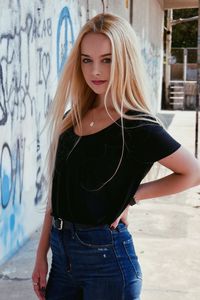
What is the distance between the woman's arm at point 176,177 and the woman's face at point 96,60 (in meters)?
0.33

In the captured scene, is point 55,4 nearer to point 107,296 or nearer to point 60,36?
point 60,36

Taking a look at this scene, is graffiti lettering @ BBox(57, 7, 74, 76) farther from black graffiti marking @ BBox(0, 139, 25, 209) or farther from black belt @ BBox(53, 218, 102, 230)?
black belt @ BBox(53, 218, 102, 230)

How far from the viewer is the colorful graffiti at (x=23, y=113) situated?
3.88 meters

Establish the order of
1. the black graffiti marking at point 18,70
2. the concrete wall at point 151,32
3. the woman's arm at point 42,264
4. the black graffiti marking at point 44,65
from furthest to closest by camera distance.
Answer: the concrete wall at point 151,32 → the black graffiti marking at point 44,65 → the black graffiti marking at point 18,70 → the woman's arm at point 42,264

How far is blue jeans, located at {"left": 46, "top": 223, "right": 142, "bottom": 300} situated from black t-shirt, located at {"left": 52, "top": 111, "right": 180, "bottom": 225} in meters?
0.05

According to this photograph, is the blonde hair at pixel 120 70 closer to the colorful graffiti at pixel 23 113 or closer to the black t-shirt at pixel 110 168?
the black t-shirt at pixel 110 168

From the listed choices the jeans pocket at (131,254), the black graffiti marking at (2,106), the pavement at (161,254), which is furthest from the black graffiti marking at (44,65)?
the jeans pocket at (131,254)

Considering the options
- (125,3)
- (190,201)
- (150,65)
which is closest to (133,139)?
(190,201)

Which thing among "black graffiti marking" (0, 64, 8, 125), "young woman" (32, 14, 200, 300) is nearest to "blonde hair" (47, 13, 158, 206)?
"young woman" (32, 14, 200, 300)

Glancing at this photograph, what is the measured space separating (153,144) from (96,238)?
1.12 ft

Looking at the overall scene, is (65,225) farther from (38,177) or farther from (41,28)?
(41,28)

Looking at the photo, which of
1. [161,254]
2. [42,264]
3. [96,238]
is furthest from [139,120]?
[161,254]

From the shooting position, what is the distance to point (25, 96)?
430 centimetres

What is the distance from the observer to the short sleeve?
5.54ft
